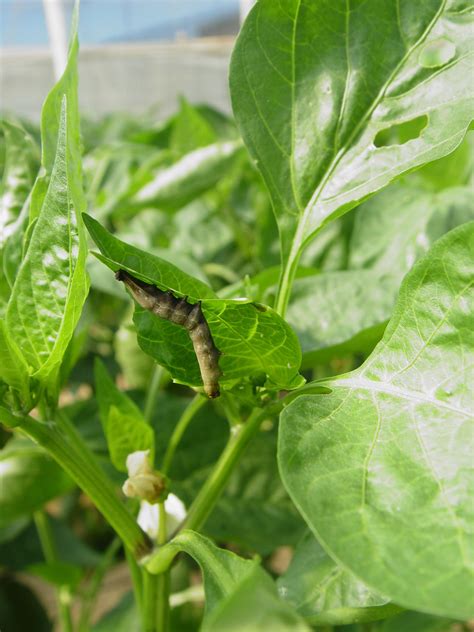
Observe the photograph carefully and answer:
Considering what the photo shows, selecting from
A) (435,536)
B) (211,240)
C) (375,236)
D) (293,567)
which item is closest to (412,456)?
(435,536)

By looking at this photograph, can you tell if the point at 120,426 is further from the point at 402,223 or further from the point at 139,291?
the point at 402,223

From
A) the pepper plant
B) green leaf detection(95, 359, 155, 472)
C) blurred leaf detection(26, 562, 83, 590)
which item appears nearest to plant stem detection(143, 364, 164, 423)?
the pepper plant

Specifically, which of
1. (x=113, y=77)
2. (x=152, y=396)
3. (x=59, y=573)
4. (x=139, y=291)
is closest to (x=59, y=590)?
(x=59, y=573)

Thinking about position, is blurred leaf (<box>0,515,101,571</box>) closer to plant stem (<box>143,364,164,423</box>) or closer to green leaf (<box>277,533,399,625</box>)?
plant stem (<box>143,364,164,423</box>)

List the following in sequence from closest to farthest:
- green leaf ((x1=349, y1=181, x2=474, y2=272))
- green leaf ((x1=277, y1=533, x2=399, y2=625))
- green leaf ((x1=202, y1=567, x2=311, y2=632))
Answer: green leaf ((x1=202, y1=567, x2=311, y2=632)) < green leaf ((x1=277, y1=533, x2=399, y2=625)) < green leaf ((x1=349, y1=181, x2=474, y2=272))

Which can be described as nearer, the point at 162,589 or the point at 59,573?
the point at 162,589

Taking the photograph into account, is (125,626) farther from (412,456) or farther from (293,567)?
(412,456)
